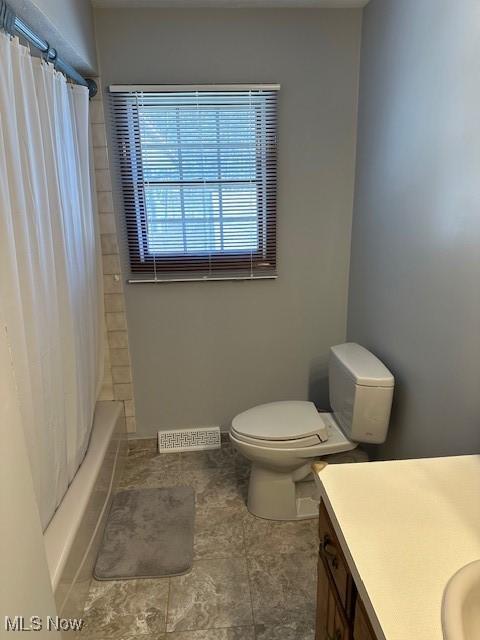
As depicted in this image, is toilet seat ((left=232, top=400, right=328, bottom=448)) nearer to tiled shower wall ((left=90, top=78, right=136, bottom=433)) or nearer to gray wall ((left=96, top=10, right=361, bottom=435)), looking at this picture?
gray wall ((left=96, top=10, right=361, bottom=435))

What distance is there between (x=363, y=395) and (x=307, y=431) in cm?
31

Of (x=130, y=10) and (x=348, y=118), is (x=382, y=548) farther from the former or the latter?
(x=130, y=10)

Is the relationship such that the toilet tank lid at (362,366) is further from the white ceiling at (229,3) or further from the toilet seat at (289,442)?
the white ceiling at (229,3)

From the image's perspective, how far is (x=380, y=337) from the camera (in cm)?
202

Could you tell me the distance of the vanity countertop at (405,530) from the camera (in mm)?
737

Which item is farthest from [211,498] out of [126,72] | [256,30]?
[256,30]

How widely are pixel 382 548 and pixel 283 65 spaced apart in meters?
2.19

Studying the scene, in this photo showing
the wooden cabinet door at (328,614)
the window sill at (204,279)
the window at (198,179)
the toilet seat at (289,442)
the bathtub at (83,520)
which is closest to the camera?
the wooden cabinet door at (328,614)

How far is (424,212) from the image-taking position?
5.18ft

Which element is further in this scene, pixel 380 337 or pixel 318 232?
pixel 318 232

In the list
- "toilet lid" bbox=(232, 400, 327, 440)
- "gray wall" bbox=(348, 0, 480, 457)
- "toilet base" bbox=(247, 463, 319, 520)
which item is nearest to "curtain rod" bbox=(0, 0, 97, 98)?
"gray wall" bbox=(348, 0, 480, 457)

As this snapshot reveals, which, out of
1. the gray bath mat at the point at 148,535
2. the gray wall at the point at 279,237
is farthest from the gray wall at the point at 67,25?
the gray bath mat at the point at 148,535

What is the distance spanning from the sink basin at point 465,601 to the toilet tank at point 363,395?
100cm

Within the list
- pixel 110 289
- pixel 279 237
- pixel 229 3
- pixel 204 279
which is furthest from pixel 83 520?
pixel 229 3
